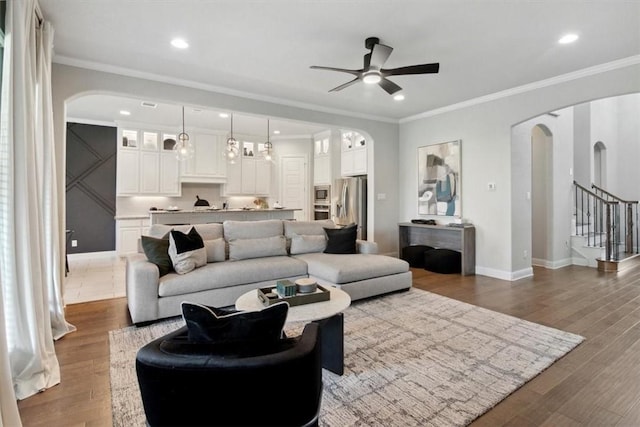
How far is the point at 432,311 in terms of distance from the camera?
→ 140 inches

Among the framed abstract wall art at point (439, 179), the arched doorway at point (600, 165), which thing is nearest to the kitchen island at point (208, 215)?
the framed abstract wall art at point (439, 179)

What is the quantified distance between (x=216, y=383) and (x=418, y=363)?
1.81 meters

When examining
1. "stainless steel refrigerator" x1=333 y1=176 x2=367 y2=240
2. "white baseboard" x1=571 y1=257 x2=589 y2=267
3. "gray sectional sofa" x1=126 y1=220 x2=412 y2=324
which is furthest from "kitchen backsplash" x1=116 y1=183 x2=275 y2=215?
"white baseboard" x1=571 y1=257 x2=589 y2=267

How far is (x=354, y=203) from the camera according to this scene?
23.6ft

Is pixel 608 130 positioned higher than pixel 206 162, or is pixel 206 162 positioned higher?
pixel 608 130

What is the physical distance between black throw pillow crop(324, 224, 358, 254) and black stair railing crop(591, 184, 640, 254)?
19.4ft

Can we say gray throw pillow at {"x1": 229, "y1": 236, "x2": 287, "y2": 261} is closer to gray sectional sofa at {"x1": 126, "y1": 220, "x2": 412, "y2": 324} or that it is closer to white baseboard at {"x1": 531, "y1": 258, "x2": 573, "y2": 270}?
gray sectional sofa at {"x1": 126, "y1": 220, "x2": 412, "y2": 324}

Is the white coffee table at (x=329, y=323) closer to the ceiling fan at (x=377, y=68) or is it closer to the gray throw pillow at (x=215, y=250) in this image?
the gray throw pillow at (x=215, y=250)

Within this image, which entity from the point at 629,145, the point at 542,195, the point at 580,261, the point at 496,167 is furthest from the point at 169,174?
the point at 629,145

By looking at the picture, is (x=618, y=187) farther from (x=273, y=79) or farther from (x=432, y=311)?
(x=273, y=79)

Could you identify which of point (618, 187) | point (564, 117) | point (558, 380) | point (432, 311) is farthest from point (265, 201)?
point (618, 187)

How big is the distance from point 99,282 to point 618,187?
1156 cm

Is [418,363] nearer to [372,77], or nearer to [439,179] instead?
[372,77]

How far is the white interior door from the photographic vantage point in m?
8.66
